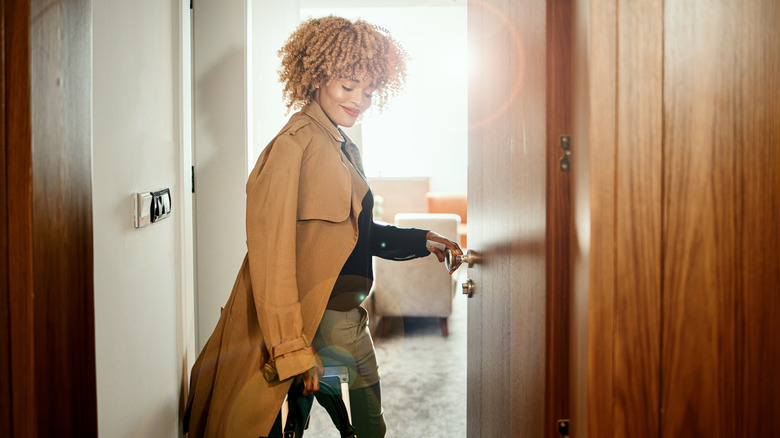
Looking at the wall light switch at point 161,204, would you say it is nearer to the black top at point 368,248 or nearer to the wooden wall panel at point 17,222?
the black top at point 368,248

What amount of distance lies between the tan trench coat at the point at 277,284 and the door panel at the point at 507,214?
0.38 metres

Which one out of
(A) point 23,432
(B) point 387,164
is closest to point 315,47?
(A) point 23,432

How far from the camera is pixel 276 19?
3207 millimetres

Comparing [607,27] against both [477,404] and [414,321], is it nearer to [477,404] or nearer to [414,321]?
[477,404]

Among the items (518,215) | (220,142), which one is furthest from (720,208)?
(220,142)

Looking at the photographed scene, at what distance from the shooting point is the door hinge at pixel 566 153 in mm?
822

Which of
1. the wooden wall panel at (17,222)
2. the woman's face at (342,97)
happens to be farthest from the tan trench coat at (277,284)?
the wooden wall panel at (17,222)

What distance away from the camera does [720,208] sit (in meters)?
0.73

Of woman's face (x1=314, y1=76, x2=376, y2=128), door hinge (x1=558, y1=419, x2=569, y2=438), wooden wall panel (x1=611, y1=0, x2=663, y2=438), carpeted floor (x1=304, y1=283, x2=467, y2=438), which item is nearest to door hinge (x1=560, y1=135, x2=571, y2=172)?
wooden wall panel (x1=611, y1=0, x2=663, y2=438)

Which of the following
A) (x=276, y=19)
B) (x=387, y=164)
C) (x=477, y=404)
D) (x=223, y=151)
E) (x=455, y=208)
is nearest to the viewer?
(x=477, y=404)

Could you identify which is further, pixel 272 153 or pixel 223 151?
pixel 223 151

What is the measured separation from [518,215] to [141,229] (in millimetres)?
877

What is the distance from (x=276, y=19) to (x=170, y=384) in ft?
7.50

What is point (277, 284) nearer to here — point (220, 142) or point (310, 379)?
point (310, 379)
